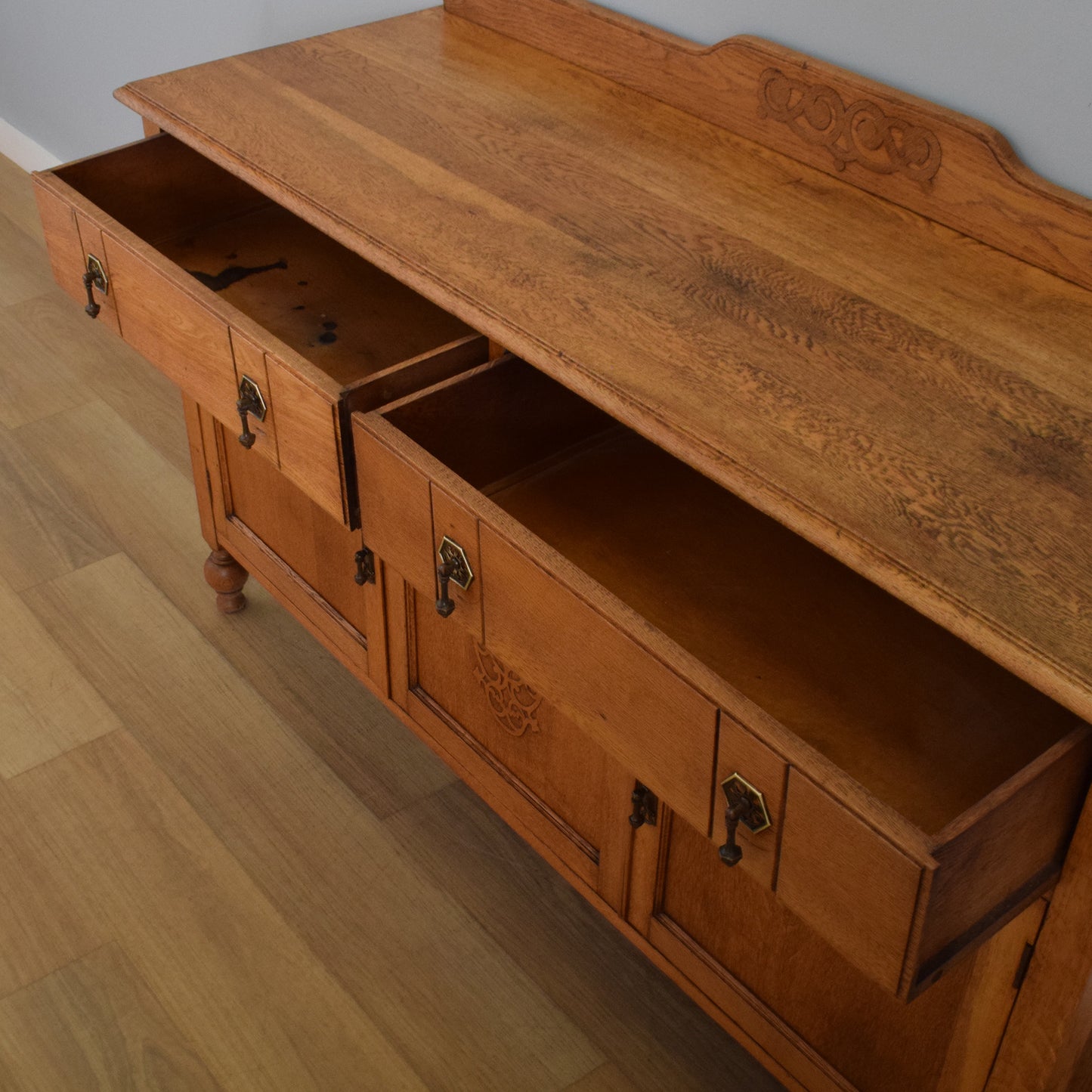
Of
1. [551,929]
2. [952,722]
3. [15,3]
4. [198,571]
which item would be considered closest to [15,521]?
[198,571]

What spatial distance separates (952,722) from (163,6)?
2.01 meters

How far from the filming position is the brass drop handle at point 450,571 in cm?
117

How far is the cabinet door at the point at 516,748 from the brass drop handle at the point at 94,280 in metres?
0.45

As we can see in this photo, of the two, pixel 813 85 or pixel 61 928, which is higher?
pixel 813 85

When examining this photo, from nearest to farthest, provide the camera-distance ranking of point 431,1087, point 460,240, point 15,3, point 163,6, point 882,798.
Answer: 1. point 882,798
2. point 460,240
3. point 431,1087
4. point 163,6
5. point 15,3

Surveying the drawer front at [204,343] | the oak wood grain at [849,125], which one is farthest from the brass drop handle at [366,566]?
the oak wood grain at [849,125]

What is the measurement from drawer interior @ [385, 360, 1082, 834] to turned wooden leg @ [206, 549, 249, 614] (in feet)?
2.48

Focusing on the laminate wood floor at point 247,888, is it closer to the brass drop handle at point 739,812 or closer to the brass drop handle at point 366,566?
the brass drop handle at point 366,566

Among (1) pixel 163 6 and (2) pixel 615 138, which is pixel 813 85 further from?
(1) pixel 163 6

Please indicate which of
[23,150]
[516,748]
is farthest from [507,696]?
[23,150]

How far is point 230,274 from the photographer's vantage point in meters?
1.65

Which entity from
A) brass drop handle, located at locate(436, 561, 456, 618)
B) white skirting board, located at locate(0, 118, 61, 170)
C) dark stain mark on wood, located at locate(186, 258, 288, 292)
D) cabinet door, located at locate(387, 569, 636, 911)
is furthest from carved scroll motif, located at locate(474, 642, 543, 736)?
white skirting board, located at locate(0, 118, 61, 170)

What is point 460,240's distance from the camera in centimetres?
128

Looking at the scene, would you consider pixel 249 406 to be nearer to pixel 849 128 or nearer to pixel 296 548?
pixel 296 548
